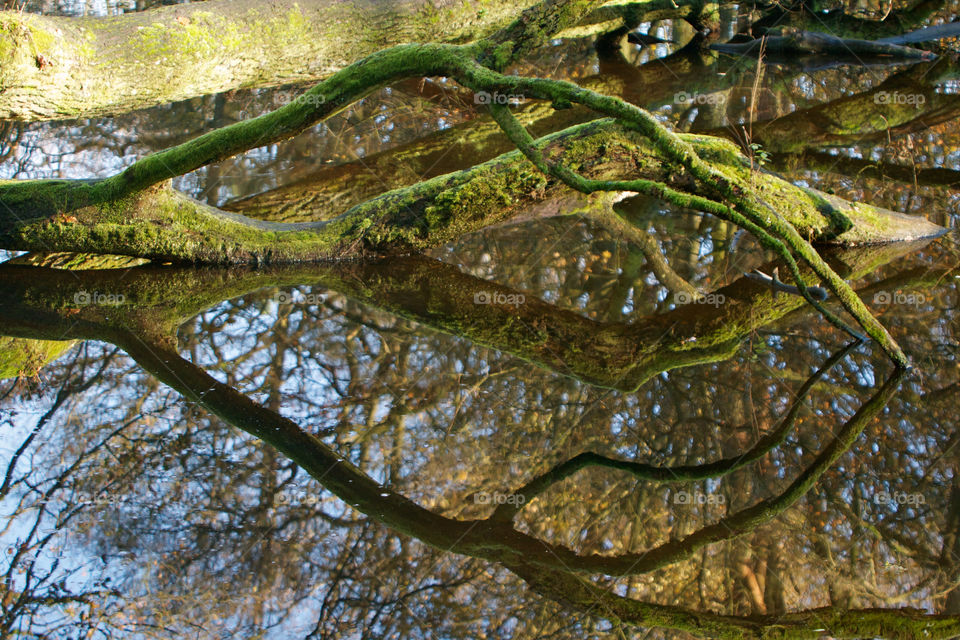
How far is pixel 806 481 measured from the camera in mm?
4266

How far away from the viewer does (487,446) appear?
4.34 metres

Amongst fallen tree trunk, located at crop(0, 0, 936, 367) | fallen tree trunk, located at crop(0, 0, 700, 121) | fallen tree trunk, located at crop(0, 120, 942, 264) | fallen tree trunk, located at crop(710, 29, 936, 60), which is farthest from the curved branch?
fallen tree trunk, located at crop(710, 29, 936, 60)

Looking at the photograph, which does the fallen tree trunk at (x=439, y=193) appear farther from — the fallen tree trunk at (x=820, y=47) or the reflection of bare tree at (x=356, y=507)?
the fallen tree trunk at (x=820, y=47)

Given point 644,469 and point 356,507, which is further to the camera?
point 644,469

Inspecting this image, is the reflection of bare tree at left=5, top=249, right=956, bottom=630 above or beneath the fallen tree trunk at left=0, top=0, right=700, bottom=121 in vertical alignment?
beneath

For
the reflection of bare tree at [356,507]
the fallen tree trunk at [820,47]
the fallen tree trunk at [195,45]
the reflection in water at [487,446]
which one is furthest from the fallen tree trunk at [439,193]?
the fallen tree trunk at [820,47]

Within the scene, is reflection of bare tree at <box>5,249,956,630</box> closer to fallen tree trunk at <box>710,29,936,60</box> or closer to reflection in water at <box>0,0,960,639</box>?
reflection in water at <box>0,0,960,639</box>

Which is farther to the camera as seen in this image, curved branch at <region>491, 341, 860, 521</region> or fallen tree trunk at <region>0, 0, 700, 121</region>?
fallen tree trunk at <region>0, 0, 700, 121</region>

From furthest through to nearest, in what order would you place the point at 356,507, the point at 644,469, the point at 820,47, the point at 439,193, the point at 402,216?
the point at 820,47 → the point at 402,216 → the point at 439,193 → the point at 644,469 → the point at 356,507

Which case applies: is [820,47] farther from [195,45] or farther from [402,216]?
[195,45]

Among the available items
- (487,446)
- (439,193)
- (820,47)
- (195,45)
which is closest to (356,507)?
(487,446)

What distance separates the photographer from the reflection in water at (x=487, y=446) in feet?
11.8

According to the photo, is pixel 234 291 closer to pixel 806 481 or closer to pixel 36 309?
pixel 36 309

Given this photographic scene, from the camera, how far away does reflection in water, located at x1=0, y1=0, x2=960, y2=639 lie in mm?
3592
